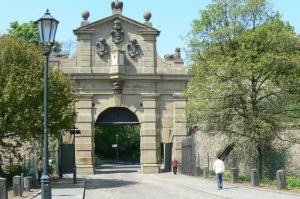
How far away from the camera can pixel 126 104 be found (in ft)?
142

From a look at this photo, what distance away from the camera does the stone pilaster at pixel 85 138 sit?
42.2m

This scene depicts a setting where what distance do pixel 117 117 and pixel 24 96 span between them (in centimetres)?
1848

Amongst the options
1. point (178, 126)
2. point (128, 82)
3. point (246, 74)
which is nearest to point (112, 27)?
point (128, 82)

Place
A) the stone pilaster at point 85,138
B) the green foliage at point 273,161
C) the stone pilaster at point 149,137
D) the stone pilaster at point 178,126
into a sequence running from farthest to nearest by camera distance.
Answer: the stone pilaster at point 178,126 → the stone pilaster at point 149,137 → the stone pilaster at point 85,138 → the green foliage at point 273,161

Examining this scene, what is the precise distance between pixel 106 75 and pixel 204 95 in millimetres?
12376

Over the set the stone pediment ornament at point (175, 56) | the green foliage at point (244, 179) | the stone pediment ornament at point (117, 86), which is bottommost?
the green foliage at point (244, 179)

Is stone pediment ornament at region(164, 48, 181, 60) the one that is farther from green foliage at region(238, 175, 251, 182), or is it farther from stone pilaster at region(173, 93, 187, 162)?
green foliage at region(238, 175, 251, 182)

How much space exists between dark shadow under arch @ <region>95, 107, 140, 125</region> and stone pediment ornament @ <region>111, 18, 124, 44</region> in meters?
5.35

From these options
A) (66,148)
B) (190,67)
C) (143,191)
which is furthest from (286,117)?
(66,148)

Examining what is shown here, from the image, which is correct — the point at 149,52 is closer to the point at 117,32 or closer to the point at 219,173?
the point at 117,32

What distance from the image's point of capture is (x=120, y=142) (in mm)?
85500

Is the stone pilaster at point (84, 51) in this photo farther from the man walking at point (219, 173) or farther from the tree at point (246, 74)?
A: the man walking at point (219, 173)

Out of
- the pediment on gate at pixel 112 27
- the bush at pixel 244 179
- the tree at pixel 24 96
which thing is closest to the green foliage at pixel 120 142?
the pediment on gate at pixel 112 27

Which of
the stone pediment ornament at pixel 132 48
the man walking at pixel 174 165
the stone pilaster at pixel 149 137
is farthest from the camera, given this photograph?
the stone pediment ornament at pixel 132 48
